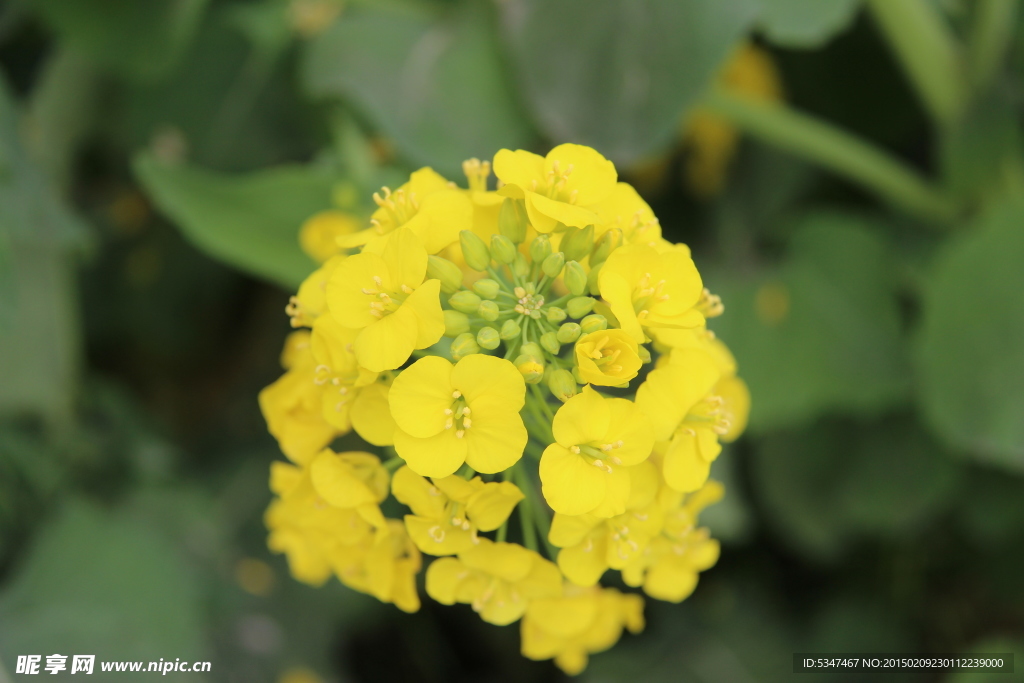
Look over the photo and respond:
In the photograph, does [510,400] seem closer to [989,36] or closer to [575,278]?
[575,278]

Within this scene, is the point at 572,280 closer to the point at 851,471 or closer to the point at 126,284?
the point at 851,471

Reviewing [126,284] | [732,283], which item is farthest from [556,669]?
[126,284]

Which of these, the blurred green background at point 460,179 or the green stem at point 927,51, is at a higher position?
the green stem at point 927,51

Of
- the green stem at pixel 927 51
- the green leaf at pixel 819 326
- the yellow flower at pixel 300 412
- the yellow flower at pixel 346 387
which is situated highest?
the green stem at pixel 927 51

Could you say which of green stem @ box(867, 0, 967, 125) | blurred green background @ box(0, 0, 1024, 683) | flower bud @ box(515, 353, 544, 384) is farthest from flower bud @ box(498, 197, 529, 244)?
green stem @ box(867, 0, 967, 125)

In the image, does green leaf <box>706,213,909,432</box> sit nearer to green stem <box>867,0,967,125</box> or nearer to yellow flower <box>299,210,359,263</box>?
green stem <box>867,0,967,125</box>

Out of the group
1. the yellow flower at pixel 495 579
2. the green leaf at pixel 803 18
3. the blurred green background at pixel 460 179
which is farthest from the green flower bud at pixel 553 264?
the green leaf at pixel 803 18

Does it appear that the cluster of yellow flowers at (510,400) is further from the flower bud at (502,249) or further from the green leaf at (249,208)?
the green leaf at (249,208)
